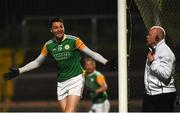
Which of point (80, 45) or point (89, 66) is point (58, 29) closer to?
point (80, 45)

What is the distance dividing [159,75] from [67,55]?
1289 millimetres

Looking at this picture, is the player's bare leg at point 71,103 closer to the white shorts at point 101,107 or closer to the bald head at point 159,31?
the bald head at point 159,31

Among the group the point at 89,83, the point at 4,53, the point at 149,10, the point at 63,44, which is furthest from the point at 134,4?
the point at 4,53

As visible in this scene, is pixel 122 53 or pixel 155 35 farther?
pixel 155 35

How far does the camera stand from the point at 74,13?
2652 cm

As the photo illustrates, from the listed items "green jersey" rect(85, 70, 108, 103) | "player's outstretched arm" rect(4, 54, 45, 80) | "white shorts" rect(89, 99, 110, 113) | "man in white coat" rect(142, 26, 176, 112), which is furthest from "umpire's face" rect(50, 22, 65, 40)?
"white shorts" rect(89, 99, 110, 113)

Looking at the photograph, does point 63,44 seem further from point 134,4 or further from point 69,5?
point 69,5

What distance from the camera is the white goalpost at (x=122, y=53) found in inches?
314

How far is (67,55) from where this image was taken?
28.8 feet

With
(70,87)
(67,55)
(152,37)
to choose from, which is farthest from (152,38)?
(70,87)

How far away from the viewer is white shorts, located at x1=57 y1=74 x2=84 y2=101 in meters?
8.84

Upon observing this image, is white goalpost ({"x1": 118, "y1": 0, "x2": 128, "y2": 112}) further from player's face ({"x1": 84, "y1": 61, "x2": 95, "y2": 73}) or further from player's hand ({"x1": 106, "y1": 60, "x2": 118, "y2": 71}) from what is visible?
player's face ({"x1": 84, "y1": 61, "x2": 95, "y2": 73})

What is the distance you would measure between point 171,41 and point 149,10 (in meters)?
0.53

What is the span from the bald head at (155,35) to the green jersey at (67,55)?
0.98 m
